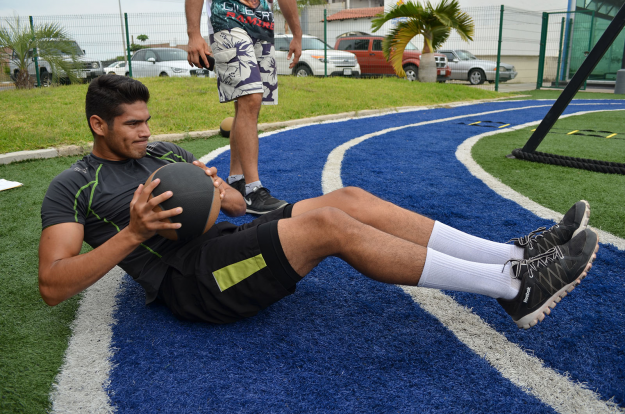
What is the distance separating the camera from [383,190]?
4.38 metres

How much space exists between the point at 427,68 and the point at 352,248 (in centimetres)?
1568

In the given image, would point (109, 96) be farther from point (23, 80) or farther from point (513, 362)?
point (23, 80)

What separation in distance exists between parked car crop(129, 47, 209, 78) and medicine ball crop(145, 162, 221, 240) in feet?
51.1

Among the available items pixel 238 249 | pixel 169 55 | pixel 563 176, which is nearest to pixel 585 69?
pixel 563 176

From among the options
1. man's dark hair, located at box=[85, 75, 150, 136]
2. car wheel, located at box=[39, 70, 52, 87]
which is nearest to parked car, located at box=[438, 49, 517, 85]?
car wheel, located at box=[39, 70, 52, 87]

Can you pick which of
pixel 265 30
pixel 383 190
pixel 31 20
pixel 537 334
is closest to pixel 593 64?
pixel 383 190

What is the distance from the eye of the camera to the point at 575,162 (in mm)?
5066

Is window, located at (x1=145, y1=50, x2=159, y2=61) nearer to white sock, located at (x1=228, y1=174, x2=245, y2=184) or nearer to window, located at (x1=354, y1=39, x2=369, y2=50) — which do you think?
window, located at (x1=354, y1=39, x2=369, y2=50)

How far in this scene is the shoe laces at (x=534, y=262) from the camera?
6.74ft

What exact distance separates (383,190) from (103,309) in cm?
267

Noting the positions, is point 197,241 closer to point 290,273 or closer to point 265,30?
point 290,273

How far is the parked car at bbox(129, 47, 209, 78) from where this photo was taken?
16812 millimetres

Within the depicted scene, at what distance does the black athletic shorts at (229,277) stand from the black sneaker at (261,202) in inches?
57.9

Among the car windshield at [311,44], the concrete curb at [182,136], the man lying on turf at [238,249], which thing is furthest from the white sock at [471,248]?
the car windshield at [311,44]
